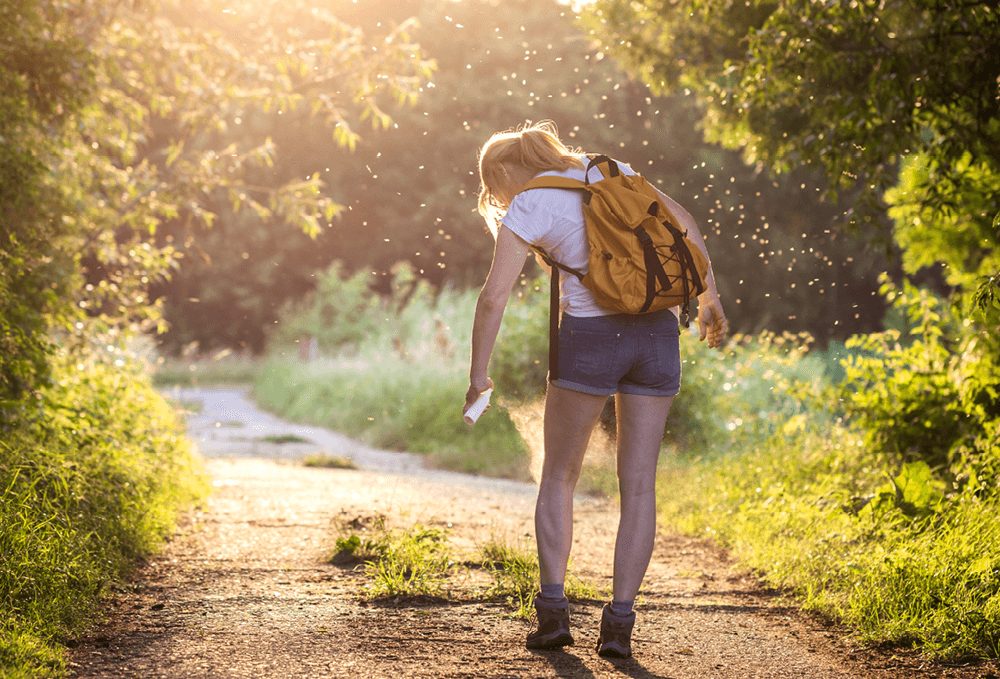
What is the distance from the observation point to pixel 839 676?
9.59 ft

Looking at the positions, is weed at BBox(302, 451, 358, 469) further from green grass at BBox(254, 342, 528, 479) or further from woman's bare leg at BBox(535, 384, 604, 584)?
woman's bare leg at BBox(535, 384, 604, 584)

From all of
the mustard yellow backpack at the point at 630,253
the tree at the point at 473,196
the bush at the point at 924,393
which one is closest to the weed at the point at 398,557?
the mustard yellow backpack at the point at 630,253

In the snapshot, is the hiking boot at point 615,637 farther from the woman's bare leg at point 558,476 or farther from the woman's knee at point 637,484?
the woman's knee at point 637,484

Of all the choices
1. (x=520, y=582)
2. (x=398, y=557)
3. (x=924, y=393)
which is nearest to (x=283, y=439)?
(x=398, y=557)

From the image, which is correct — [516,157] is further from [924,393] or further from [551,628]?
[924,393]

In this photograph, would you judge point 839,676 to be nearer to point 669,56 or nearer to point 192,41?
point 669,56

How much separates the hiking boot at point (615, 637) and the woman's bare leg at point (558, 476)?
216 millimetres

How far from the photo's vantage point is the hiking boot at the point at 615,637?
2959 millimetres

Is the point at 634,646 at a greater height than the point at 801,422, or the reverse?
the point at 801,422

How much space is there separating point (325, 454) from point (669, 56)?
497 centimetres

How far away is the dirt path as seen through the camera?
9.47 feet

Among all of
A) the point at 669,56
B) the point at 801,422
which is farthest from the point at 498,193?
the point at 669,56

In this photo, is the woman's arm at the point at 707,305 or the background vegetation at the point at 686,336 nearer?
the woman's arm at the point at 707,305

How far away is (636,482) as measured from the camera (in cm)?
302
